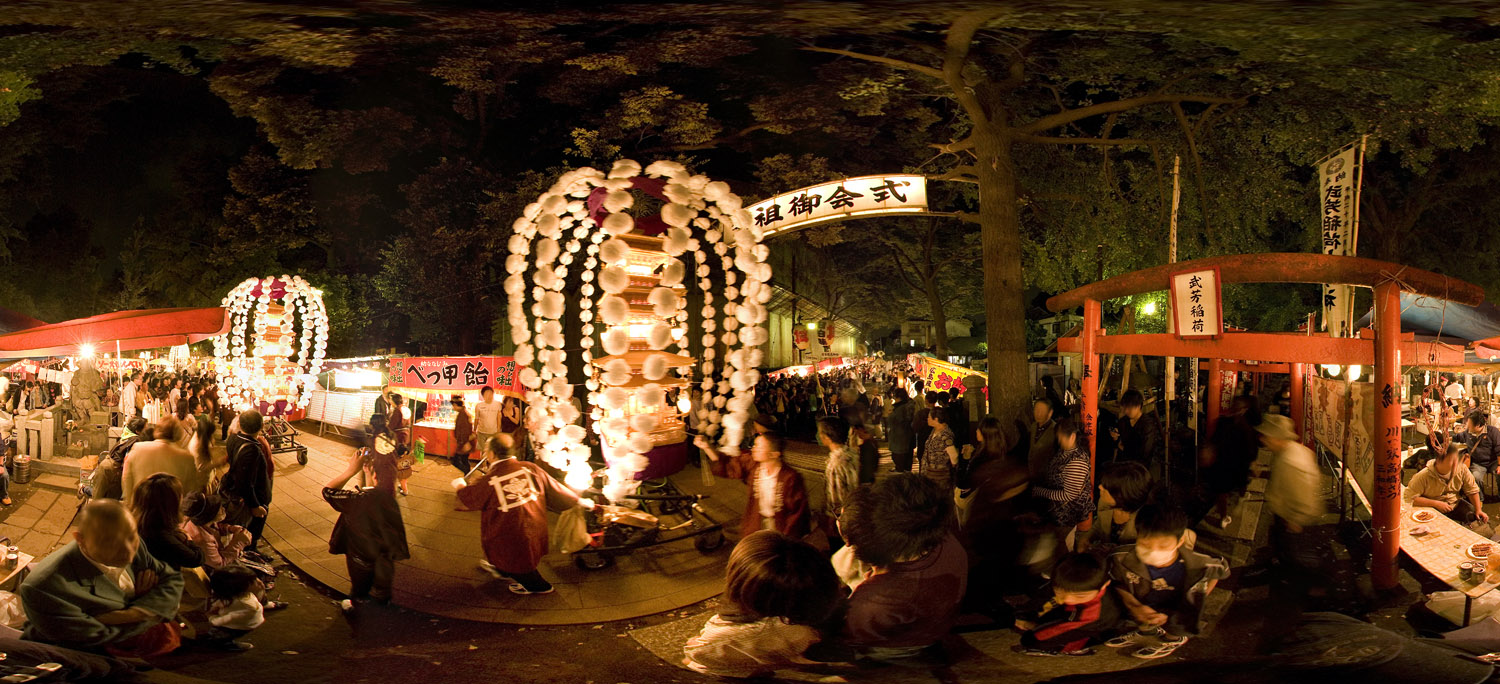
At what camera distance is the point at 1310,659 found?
167 inches

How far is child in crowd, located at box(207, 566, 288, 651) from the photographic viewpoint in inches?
183

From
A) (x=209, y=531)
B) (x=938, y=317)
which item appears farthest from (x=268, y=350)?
(x=938, y=317)

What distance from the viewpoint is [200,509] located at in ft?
17.6

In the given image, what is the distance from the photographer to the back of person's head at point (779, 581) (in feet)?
9.95

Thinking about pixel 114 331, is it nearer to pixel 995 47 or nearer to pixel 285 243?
pixel 285 243

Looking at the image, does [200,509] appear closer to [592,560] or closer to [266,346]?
[592,560]

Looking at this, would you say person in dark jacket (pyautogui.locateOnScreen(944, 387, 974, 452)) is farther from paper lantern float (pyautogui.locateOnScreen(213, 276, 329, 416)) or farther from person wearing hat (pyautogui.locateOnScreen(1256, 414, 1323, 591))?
paper lantern float (pyautogui.locateOnScreen(213, 276, 329, 416))

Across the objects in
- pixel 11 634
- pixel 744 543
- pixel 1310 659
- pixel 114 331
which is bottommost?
pixel 1310 659

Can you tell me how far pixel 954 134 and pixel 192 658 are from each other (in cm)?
1255

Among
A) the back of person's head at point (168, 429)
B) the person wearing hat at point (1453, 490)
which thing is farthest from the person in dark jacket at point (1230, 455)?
the back of person's head at point (168, 429)

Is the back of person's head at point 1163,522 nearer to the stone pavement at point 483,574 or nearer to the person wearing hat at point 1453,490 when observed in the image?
the stone pavement at point 483,574

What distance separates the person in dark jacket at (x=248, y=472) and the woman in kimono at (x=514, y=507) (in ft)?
6.92

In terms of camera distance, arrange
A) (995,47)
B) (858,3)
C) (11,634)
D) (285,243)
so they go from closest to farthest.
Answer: (11,634)
(858,3)
(995,47)
(285,243)

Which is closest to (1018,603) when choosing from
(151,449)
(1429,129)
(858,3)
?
(858,3)
